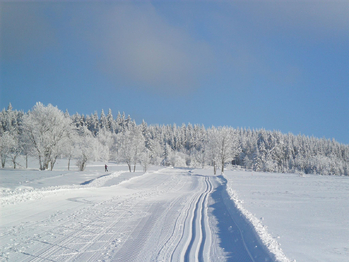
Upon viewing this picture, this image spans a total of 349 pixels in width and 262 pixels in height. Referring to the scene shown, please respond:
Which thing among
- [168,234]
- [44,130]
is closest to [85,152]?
[44,130]

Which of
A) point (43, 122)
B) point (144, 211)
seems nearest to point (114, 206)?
point (144, 211)

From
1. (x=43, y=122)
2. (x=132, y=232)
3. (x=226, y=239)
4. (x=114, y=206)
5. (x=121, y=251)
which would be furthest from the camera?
(x=43, y=122)

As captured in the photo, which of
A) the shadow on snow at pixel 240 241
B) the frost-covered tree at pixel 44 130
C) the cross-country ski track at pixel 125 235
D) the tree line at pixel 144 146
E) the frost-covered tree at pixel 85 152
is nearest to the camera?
the shadow on snow at pixel 240 241

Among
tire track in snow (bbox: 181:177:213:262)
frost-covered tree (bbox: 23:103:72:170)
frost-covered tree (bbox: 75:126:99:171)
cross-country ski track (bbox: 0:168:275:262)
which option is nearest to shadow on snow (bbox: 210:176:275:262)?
cross-country ski track (bbox: 0:168:275:262)

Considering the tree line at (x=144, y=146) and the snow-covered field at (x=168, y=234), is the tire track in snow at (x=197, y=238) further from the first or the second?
the tree line at (x=144, y=146)

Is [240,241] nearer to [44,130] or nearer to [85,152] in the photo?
[44,130]

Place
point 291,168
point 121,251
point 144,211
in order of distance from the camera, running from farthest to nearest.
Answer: point 291,168 → point 144,211 → point 121,251

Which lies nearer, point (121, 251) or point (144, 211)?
point (121, 251)

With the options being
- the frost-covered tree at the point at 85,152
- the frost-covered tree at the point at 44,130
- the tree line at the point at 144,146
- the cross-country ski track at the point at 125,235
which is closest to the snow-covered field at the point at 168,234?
the cross-country ski track at the point at 125,235

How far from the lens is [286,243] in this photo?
5664 millimetres

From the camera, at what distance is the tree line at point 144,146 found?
3512 centimetres

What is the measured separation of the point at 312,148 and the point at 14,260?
124222mm

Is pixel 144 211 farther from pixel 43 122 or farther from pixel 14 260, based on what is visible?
pixel 43 122

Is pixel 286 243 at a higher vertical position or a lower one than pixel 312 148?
lower
